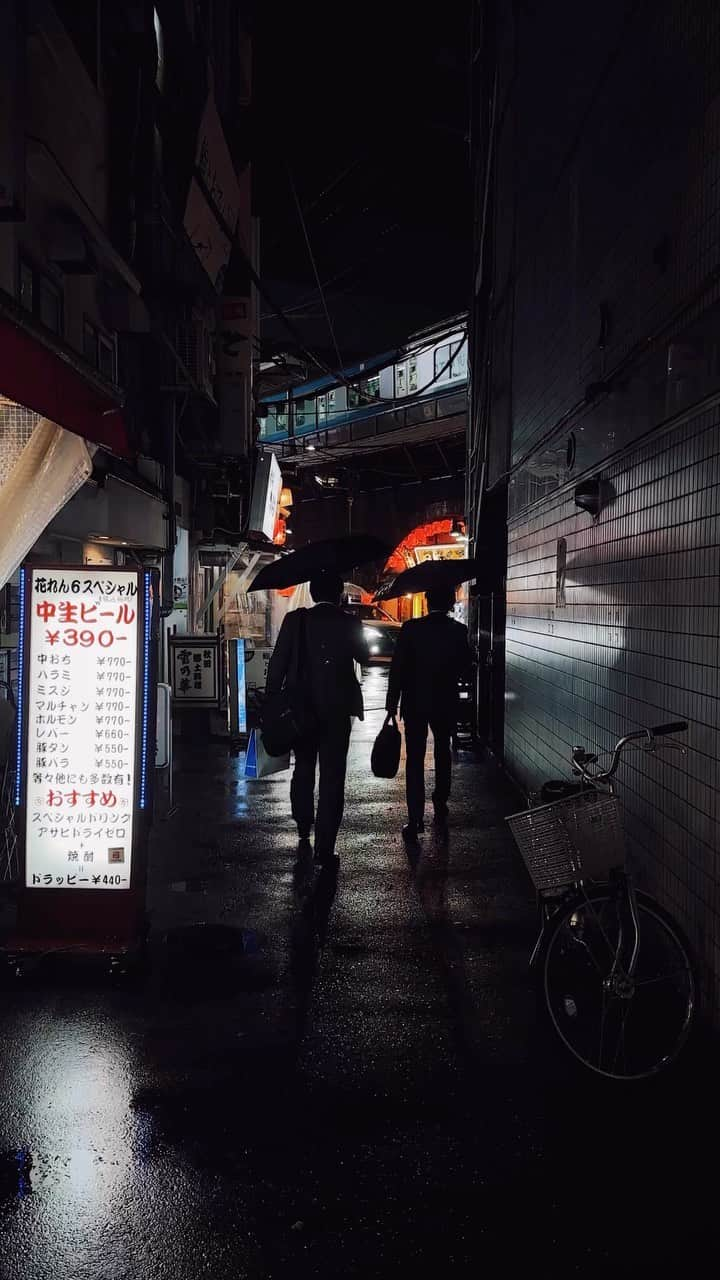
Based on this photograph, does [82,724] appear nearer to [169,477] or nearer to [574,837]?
[574,837]

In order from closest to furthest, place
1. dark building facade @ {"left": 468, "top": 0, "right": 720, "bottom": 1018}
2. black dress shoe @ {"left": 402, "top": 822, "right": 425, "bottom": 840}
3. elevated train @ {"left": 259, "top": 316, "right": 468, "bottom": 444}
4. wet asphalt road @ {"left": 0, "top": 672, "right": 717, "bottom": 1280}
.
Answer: wet asphalt road @ {"left": 0, "top": 672, "right": 717, "bottom": 1280}
dark building facade @ {"left": 468, "top": 0, "right": 720, "bottom": 1018}
black dress shoe @ {"left": 402, "top": 822, "right": 425, "bottom": 840}
elevated train @ {"left": 259, "top": 316, "right": 468, "bottom": 444}

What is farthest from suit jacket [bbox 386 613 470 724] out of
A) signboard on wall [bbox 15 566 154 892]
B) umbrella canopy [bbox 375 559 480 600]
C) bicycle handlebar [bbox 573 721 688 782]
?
bicycle handlebar [bbox 573 721 688 782]

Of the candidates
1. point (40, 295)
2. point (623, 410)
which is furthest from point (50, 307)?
point (623, 410)

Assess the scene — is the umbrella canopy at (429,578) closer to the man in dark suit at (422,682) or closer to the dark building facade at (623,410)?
Answer: the man in dark suit at (422,682)

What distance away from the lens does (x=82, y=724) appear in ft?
18.0

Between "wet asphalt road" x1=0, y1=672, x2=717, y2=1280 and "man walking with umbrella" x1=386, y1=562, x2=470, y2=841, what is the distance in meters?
2.47

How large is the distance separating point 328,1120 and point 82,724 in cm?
268

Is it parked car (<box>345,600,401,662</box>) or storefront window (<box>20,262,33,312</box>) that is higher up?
storefront window (<box>20,262,33,312</box>)

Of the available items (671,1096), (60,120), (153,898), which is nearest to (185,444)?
(60,120)

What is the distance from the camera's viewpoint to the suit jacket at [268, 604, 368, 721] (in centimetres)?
783

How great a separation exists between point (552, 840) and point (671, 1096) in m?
1.21

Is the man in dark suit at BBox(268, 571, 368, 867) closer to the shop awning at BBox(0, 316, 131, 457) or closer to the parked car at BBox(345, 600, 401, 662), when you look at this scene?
the shop awning at BBox(0, 316, 131, 457)

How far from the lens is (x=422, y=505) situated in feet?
153

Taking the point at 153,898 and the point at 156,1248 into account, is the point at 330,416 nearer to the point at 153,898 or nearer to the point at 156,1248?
the point at 153,898
